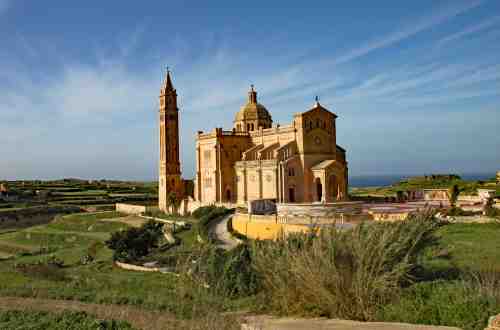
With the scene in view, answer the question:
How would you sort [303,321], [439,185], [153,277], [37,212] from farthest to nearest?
[37,212] < [439,185] < [153,277] < [303,321]

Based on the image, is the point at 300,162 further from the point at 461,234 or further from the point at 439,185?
the point at 439,185

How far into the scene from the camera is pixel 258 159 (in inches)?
1789

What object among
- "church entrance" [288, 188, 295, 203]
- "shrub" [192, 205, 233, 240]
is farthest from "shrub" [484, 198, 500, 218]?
"shrub" [192, 205, 233, 240]

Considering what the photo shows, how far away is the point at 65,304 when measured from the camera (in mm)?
14375

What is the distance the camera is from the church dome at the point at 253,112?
5316cm

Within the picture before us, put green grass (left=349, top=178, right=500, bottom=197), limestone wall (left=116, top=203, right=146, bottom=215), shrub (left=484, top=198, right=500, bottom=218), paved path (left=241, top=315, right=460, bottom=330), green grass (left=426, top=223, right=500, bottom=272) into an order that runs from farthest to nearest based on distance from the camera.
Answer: limestone wall (left=116, top=203, right=146, bottom=215), green grass (left=349, top=178, right=500, bottom=197), shrub (left=484, top=198, right=500, bottom=218), green grass (left=426, top=223, right=500, bottom=272), paved path (left=241, top=315, right=460, bottom=330)

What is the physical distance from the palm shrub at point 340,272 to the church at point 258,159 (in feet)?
94.9

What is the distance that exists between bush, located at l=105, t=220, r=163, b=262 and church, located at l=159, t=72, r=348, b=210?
42.0 ft

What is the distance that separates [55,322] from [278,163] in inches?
1253

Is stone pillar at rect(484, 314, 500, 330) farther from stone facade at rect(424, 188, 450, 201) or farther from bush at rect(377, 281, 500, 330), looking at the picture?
stone facade at rect(424, 188, 450, 201)

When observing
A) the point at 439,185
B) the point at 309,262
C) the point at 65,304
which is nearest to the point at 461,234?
the point at 309,262

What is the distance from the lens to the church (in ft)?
139

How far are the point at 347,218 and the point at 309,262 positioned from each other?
59.7 feet

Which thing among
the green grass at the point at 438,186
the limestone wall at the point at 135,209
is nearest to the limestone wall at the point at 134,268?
the limestone wall at the point at 135,209
